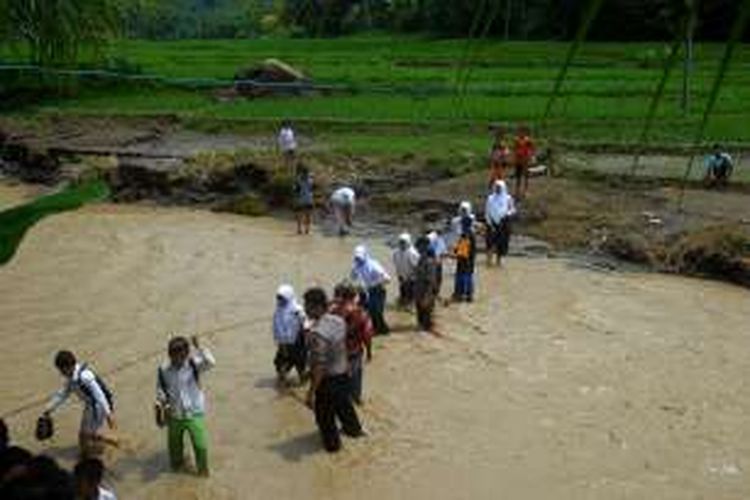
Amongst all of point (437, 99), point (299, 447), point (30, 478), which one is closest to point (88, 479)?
point (30, 478)

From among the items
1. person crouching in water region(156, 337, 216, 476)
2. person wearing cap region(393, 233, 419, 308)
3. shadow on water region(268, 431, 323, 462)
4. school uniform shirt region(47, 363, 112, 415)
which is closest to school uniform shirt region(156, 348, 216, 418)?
person crouching in water region(156, 337, 216, 476)

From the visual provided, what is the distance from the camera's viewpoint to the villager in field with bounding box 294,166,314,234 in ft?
66.2

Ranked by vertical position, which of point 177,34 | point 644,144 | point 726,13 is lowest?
point 177,34

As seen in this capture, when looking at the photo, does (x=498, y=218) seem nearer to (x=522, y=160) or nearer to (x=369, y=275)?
(x=522, y=160)

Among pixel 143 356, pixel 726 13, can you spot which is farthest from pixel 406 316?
pixel 726 13

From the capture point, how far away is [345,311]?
34.8ft

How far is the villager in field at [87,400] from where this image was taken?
31.2 ft

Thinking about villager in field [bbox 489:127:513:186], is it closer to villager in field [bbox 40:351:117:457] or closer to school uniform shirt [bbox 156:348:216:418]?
school uniform shirt [bbox 156:348:216:418]

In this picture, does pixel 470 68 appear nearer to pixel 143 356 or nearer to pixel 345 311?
pixel 345 311

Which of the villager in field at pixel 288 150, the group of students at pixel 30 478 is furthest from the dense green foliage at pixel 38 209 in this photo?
the villager in field at pixel 288 150

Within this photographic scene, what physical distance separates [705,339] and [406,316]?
3128mm

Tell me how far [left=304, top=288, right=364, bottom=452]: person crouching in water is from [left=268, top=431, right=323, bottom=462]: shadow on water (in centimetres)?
21

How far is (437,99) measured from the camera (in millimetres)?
30109

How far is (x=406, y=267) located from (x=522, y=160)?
19.2ft
